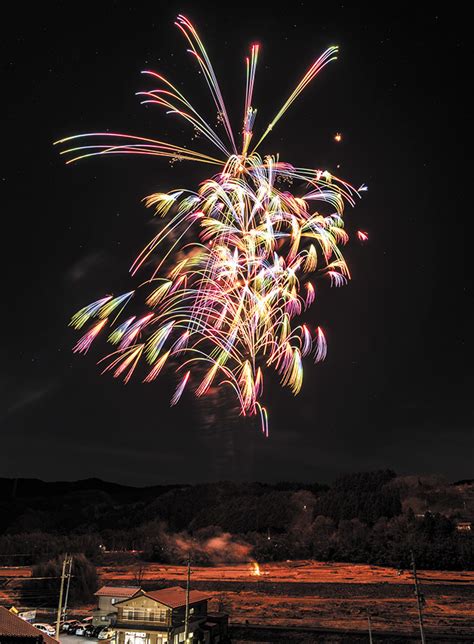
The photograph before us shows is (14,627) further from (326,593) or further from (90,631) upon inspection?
(326,593)

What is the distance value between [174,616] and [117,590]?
9542mm

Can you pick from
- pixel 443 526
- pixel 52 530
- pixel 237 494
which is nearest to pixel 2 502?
pixel 52 530

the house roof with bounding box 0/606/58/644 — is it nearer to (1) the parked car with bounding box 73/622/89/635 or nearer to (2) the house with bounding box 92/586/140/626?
(1) the parked car with bounding box 73/622/89/635

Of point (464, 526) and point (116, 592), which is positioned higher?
point (464, 526)

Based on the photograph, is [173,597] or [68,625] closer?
[173,597]

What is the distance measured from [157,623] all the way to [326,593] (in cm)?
2544

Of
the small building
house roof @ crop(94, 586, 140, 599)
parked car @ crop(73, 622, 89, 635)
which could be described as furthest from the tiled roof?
the small building

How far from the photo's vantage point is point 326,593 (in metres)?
53.5

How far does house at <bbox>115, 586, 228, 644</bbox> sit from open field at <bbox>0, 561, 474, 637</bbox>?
6781mm

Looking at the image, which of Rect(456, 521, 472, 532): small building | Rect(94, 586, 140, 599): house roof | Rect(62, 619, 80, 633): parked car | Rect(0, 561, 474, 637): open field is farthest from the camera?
Rect(456, 521, 472, 532): small building

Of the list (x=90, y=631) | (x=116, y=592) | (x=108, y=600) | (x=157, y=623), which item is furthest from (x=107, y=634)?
(x=116, y=592)

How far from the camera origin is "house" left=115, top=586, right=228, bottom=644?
32781mm

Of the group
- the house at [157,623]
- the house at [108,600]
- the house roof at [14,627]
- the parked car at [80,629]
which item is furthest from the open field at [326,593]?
the house roof at [14,627]

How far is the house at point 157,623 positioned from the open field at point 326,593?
267 inches
